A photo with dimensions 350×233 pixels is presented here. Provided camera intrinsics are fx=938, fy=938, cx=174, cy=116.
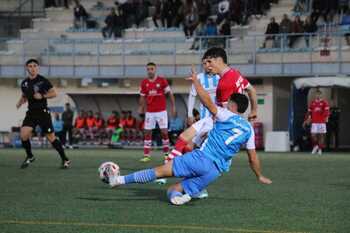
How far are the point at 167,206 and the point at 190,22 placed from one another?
26697mm

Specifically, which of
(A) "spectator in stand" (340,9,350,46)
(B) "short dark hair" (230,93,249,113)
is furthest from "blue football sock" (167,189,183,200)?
(A) "spectator in stand" (340,9,350,46)

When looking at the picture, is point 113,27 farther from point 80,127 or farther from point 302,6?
point 302,6

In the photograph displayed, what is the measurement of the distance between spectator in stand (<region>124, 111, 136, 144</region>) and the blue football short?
961 inches

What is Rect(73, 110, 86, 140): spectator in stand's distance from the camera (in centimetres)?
3706

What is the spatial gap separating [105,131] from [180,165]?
25506mm

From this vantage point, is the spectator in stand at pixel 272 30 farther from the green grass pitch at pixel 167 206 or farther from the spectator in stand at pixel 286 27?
the green grass pitch at pixel 167 206

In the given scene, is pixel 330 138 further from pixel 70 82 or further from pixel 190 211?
pixel 190 211

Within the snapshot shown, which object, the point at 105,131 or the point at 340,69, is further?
the point at 105,131

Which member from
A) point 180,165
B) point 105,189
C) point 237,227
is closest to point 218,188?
point 105,189

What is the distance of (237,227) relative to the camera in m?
9.43

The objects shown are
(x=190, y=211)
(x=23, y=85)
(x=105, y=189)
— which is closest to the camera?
(x=190, y=211)

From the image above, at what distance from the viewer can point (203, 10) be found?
1497 inches

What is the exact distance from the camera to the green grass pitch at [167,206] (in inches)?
372

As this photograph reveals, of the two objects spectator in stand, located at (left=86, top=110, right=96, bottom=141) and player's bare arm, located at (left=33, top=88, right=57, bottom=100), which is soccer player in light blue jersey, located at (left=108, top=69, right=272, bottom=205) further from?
spectator in stand, located at (left=86, top=110, right=96, bottom=141)
